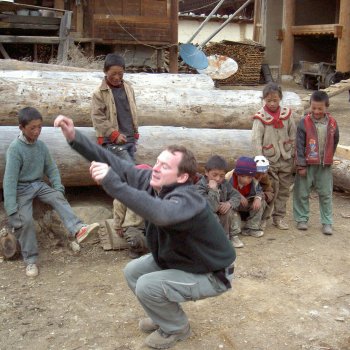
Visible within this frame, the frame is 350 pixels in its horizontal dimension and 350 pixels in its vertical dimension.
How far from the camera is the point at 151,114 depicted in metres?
6.79

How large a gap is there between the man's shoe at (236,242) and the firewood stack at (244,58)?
1289cm

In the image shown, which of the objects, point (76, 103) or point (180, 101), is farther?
point (180, 101)

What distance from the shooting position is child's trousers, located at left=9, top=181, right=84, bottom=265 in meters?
4.69

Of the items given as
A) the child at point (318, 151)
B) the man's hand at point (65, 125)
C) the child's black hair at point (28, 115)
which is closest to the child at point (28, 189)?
the child's black hair at point (28, 115)

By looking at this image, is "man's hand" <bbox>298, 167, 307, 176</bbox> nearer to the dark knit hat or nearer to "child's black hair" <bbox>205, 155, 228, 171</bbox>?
the dark knit hat

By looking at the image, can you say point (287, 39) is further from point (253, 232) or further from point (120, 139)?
point (120, 139)

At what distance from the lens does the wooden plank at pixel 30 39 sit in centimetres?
1175

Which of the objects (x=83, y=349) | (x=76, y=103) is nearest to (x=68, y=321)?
(x=83, y=349)

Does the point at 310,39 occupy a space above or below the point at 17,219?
above

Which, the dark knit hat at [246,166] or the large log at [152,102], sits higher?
the large log at [152,102]

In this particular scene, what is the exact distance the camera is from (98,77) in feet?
24.1

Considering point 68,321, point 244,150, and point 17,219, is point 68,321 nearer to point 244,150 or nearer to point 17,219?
point 17,219

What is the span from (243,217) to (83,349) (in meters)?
2.74

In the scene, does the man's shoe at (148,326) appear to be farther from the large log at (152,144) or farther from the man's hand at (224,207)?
the large log at (152,144)
